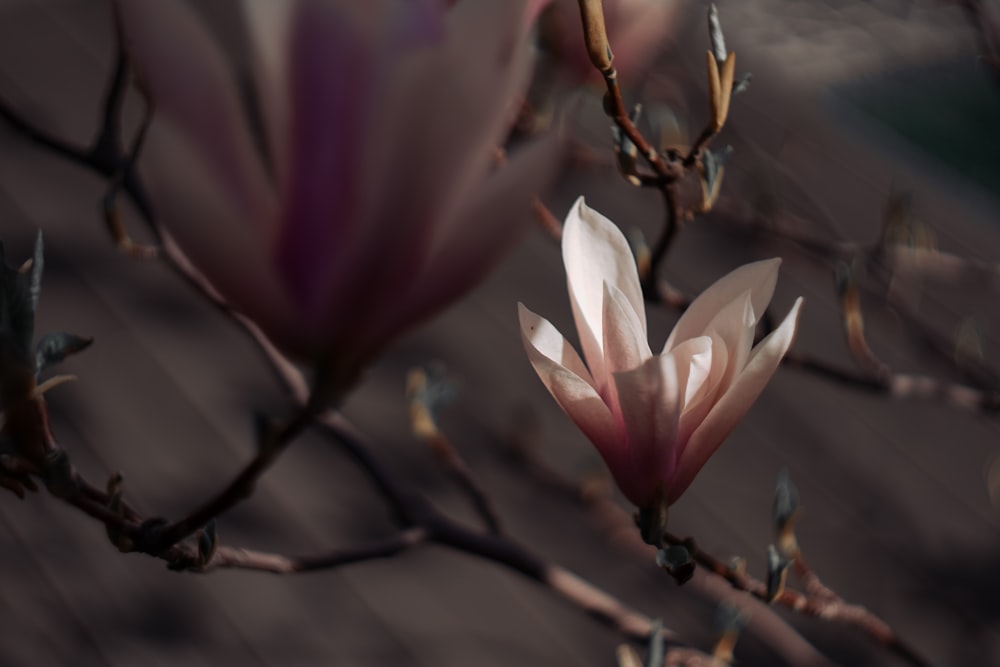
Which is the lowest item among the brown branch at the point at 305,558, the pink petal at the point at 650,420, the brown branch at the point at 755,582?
the brown branch at the point at 755,582

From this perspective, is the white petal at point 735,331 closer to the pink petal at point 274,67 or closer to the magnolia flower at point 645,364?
the magnolia flower at point 645,364

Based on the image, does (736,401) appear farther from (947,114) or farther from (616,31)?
(947,114)

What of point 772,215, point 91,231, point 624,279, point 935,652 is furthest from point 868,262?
point 91,231

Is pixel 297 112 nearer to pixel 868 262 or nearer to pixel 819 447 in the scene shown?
pixel 868 262

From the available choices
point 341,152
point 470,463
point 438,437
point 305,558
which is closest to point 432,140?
point 341,152

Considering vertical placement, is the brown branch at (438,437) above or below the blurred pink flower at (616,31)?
below

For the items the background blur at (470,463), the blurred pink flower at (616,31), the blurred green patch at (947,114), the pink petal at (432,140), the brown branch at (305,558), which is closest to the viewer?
the pink petal at (432,140)

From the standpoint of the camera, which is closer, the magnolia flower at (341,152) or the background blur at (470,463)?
the magnolia flower at (341,152)

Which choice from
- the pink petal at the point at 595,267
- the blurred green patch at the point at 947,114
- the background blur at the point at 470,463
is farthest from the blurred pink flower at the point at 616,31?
the blurred green patch at the point at 947,114
